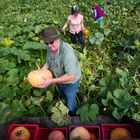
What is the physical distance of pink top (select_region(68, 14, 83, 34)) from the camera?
754 cm

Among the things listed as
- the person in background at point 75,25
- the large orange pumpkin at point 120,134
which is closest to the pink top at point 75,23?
the person in background at point 75,25

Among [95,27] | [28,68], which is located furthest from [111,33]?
[28,68]

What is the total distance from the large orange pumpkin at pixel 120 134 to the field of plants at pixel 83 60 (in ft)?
1.00

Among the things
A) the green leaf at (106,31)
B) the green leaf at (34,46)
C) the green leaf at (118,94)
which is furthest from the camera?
the green leaf at (106,31)

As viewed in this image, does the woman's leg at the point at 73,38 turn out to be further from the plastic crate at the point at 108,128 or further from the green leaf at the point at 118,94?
the plastic crate at the point at 108,128

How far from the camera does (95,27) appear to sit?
332 inches

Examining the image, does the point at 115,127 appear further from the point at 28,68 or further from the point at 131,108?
the point at 28,68

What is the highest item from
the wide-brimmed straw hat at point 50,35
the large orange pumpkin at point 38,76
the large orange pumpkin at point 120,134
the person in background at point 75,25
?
the wide-brimmed straw hat at point 50,35

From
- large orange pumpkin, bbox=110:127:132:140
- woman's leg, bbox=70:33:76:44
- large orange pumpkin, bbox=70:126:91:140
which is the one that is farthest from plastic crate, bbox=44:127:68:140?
woman's leg, bbox=70:33:76:44

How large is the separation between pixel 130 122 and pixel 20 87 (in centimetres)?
217

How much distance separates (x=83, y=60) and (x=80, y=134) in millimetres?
2674

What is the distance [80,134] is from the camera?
459 cm

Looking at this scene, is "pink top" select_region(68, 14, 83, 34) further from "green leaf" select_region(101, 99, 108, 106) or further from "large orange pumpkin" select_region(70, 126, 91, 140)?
"large orange pumpkin" select_region(70, 126, 91, 140)

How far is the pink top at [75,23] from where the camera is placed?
297 inches
